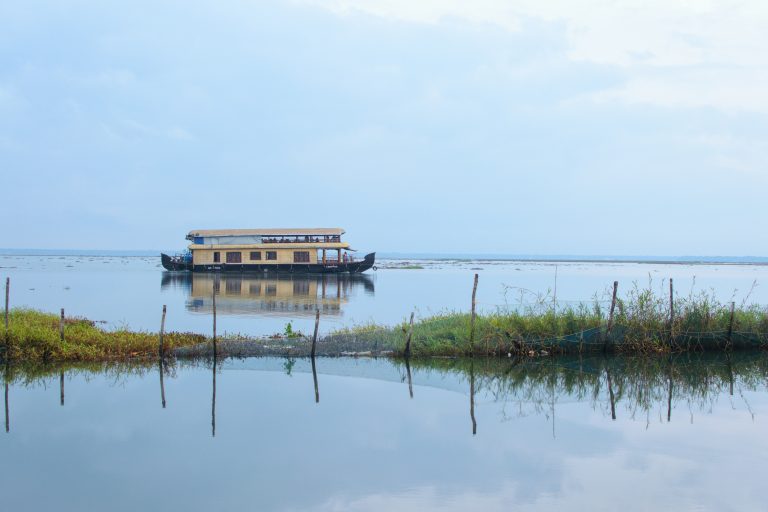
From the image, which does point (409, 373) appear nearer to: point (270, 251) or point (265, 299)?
point (265, 299)

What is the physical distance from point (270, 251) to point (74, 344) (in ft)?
109

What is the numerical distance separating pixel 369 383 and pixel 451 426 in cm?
302

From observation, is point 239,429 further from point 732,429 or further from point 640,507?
point 732,429

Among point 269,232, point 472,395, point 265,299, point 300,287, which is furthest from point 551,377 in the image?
point 269,232

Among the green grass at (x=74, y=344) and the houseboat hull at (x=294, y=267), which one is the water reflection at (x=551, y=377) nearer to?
the green grass at (x=74, y=344)

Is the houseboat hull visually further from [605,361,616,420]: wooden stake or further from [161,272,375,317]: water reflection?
[605,361,616,420]: wooden stake

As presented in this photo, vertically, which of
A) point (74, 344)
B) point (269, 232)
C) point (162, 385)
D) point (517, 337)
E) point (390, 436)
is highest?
point (269, 232)

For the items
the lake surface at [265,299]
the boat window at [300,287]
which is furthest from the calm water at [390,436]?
the boat window at [300,287]

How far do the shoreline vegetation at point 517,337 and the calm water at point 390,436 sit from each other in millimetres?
459

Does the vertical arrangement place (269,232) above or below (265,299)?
above

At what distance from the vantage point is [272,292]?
1375 inches

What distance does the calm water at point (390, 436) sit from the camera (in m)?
8.01

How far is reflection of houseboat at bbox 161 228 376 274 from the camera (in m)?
46.4

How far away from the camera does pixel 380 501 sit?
25.7 feet
